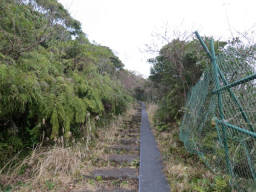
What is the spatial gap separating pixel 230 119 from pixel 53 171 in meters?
2.74

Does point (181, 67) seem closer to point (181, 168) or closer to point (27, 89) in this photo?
point (181, 168)

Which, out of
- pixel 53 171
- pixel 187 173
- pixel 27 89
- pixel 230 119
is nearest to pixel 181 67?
pixel 187 173

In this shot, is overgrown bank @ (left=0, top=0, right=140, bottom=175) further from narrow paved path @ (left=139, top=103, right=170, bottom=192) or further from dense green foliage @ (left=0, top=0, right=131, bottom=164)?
narrow paved path @ (left=139, top=103, right=170, bottom=192)

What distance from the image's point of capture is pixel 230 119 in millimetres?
1577

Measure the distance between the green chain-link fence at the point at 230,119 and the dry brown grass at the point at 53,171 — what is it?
193 centimetres

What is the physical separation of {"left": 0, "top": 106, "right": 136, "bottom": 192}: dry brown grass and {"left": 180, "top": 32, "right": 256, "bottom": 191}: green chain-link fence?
6.32 ft

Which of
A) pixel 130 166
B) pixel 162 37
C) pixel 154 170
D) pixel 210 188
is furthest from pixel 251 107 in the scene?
pixel 162 37

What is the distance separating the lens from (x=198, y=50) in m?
3.89

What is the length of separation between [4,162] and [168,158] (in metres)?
2.89

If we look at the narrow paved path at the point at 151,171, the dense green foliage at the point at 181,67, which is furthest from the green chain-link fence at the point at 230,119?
the dense green foliage at the point at 181,67

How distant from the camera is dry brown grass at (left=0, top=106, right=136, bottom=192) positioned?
2.25 m

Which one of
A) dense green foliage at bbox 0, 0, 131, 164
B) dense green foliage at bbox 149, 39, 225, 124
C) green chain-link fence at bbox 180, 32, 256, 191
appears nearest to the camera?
green chain-link fence at bbox 180, 32, 256, 191

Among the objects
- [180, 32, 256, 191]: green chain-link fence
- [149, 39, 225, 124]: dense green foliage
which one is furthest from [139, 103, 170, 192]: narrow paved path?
[149, 39, 225, 124]: dense green foliage

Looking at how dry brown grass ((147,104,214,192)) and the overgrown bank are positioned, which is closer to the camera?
the overgrown bank
